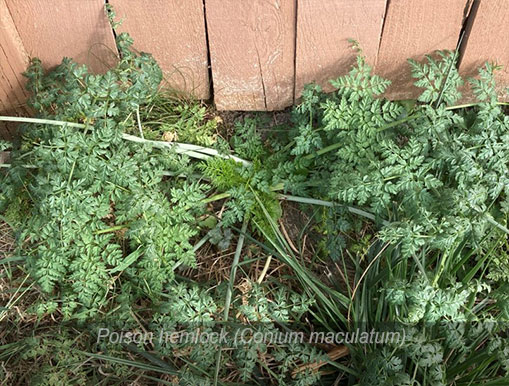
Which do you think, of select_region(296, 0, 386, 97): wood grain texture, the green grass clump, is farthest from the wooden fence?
the green grass clump

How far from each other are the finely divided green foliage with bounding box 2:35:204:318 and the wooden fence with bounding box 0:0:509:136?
6.0 inches

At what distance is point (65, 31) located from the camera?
2.25m

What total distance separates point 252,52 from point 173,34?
334mm

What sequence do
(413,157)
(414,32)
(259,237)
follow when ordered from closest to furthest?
(413,157) < (414,32) < (259,237)

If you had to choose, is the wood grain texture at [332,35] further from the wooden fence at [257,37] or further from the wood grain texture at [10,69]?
the wood grain texture at [10,69]

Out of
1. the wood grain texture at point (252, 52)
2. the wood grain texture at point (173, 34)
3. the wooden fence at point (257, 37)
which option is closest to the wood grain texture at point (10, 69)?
the wooden fence at point (257, 37)

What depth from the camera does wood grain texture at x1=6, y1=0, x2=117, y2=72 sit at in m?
2.17

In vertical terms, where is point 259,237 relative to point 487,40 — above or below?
below

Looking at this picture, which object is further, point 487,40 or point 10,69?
point 10,69

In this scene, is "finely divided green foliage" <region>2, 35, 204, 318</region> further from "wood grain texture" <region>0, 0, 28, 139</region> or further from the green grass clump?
"wood grain texture" <region>0, 0, 28, 139</region>

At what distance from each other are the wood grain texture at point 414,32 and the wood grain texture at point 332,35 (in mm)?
45

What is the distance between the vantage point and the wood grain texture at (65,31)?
217 centimetres

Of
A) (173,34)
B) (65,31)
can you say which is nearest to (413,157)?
(173,34)

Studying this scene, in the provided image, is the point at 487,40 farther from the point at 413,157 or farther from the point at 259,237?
the point at 259,237
